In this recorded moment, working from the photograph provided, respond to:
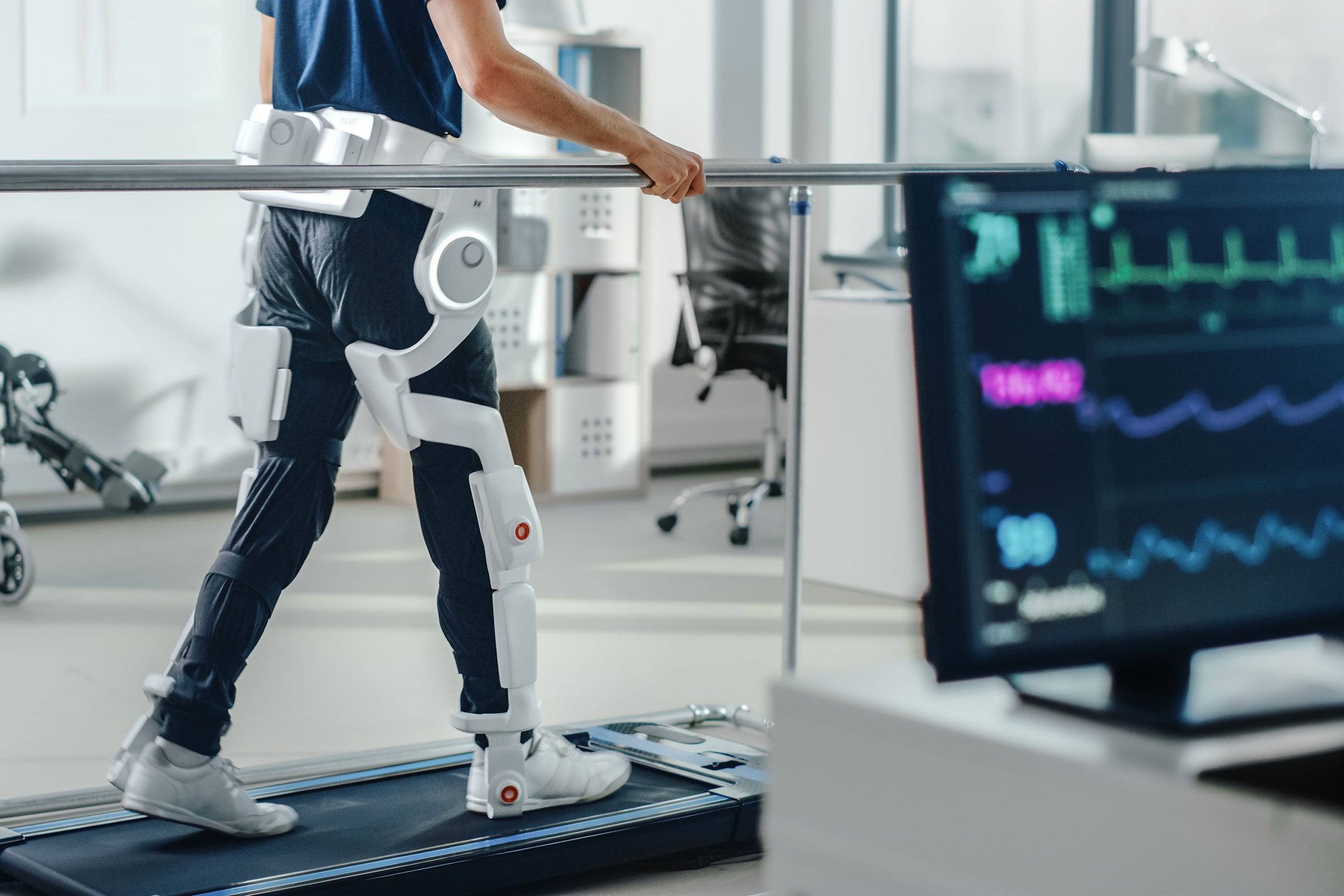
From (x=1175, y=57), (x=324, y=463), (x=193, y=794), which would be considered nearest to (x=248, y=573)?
(x=324, y=463)

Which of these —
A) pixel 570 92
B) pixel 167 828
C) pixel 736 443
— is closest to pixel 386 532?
pixel 736 443

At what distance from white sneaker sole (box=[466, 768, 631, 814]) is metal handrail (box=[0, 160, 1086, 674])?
35 centimetres

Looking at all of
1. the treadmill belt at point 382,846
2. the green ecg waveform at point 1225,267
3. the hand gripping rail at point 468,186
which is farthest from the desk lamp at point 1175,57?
the green ecg waveform at point 1225,267

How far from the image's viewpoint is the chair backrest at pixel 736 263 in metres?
5.12

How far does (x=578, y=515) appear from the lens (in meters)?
5.48

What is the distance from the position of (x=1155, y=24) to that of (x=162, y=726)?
15.6 ft

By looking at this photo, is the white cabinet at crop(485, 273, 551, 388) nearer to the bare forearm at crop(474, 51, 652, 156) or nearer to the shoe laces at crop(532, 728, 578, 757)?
the shoe laces at crop(532, 728, 578, 757)

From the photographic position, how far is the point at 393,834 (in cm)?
229

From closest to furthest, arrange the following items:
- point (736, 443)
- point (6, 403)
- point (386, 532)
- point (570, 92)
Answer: point (570, 92) → point (6, 403) → point (386, 532) → point (736, 443)

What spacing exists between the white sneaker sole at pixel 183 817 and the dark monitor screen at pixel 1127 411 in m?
1.57

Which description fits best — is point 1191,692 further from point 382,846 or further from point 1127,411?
point 382,846

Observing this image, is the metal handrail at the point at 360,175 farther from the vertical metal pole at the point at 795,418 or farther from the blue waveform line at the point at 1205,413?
the blue waveform line at the point at 1205,413

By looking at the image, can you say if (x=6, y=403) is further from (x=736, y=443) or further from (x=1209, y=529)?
(x=1209, y=529)

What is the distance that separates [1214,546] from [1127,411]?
0.10m
